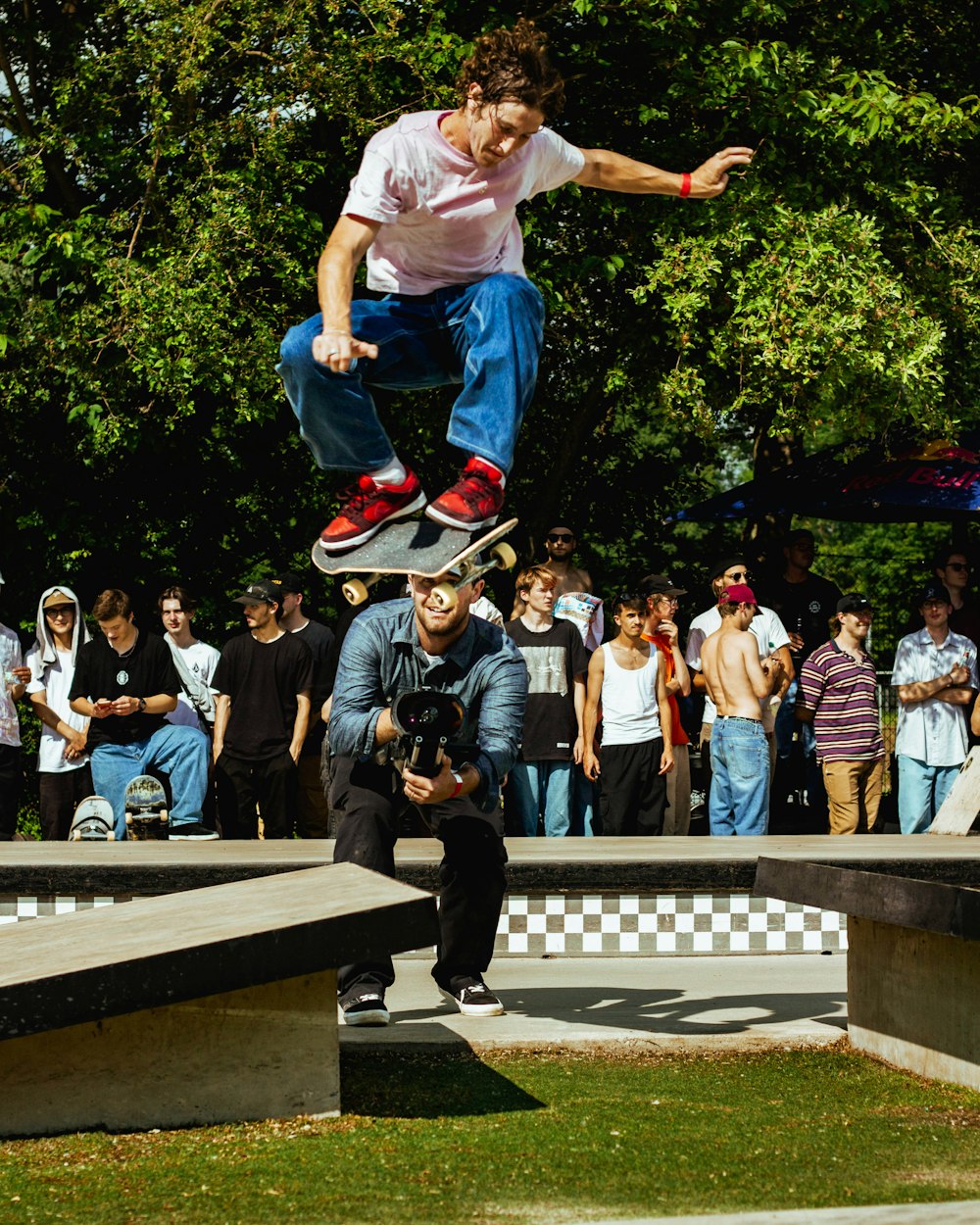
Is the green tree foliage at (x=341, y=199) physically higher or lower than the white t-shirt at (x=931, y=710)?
higher

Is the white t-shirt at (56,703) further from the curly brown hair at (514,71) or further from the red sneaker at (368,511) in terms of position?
the curly brown hair at (514,71)

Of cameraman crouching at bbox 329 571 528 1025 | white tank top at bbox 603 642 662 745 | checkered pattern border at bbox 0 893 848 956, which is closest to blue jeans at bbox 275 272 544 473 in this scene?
cameraman crouching at bbox 329 571 528 1025

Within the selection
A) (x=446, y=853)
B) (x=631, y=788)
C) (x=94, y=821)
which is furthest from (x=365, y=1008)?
(x=631, y=788)

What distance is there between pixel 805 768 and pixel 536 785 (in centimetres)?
269

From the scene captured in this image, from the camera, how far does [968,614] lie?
11266 mm

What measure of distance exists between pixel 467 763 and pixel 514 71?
98.7 inches

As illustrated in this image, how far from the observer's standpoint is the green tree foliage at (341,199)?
10.7 metres

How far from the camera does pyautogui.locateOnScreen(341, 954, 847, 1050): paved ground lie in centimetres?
596

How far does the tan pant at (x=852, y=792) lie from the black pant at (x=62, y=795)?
180 inches

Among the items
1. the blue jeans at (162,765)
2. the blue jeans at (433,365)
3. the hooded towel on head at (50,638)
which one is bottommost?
the blue jeans at (162,765)

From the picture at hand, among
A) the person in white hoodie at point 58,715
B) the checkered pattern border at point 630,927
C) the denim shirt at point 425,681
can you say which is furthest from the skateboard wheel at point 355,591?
the person in white hoodie at point 58,715

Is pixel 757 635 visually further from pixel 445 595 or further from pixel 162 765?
pixel 445 595

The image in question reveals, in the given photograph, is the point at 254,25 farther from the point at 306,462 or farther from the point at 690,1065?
the point at 690,1065

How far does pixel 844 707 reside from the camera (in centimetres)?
1008
